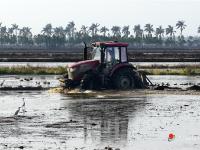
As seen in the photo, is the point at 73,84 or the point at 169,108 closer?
the point at 169,108

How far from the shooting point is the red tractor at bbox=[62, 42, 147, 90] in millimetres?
30250

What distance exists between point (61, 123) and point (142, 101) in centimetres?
741

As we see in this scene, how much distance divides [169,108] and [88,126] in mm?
5414

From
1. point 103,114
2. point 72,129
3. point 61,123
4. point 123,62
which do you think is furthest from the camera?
point 123,62

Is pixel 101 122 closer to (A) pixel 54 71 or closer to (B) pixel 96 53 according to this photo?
(B) pixel 96 53

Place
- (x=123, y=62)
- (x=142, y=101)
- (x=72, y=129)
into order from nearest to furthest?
(x=72, y=129) < (x=142, y=101) < (x=123, y=62)

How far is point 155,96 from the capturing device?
90.9ft

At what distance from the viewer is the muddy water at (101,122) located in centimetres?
1520

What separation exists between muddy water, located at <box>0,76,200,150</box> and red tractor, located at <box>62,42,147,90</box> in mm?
2578

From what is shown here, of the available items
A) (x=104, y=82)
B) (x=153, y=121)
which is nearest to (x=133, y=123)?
(x=153, y=121)

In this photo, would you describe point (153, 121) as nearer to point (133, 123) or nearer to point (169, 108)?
point (133, 123)

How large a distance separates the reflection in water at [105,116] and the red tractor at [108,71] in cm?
374

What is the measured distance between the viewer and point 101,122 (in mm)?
18938

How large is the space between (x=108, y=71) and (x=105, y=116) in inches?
391
